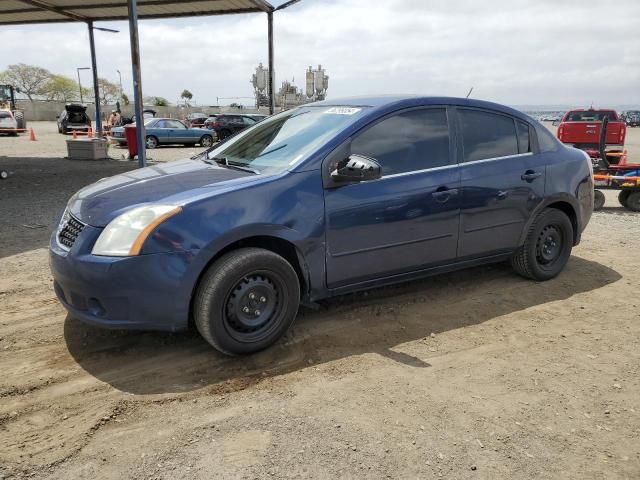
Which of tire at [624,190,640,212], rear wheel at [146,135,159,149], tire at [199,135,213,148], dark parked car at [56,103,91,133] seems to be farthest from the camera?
dark parked car at [56,103,91,133]

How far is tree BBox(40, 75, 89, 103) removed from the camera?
3733 inches

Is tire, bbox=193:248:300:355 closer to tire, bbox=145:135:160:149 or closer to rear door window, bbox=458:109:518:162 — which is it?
rear door window, bbox=458:109:518:162

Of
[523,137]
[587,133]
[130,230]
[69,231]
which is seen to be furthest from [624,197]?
[69,231]

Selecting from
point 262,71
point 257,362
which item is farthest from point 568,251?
point 262,71

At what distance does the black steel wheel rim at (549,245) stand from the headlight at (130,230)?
342 centimetres

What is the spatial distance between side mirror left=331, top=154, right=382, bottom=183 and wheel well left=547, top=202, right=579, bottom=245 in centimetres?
223

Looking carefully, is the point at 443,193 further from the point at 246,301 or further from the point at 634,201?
the point at 634,201

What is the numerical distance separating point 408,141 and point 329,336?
162 cm

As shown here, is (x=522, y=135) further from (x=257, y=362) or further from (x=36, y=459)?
(x=36, y=459)

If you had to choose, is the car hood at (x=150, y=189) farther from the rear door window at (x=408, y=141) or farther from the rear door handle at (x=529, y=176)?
the rear door handle at (x=529, y=176)

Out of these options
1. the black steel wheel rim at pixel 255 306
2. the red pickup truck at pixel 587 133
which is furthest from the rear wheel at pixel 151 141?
the black steel wheel rim at pixel 255 306

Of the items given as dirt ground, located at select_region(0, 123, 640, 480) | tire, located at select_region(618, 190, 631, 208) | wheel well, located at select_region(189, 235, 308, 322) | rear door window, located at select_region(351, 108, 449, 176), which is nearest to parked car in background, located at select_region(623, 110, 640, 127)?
tire, located at select_region(618, 190, 631, 208)

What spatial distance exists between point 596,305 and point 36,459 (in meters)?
4.26

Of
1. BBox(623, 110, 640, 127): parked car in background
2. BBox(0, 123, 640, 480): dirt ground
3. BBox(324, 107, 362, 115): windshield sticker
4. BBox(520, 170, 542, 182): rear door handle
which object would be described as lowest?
BBox(0, 123, 640, 480): dirt ground
